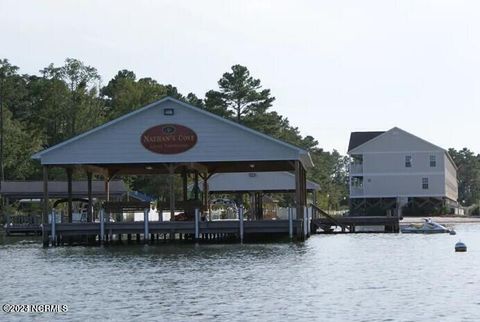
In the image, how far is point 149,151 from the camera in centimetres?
5262

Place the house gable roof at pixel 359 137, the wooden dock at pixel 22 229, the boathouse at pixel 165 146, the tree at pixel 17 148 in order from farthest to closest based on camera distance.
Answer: the house gable roof at pixel 359 137 < the tree at pixel 17 148 < the wooden dock at pixel 22 229 < the boathouse at pixel 165 146

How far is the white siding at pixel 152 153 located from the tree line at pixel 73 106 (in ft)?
119

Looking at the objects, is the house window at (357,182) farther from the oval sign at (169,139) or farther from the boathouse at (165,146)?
the oval sign at (169,139)

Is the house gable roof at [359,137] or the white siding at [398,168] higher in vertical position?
the house gable roof at [359,137]

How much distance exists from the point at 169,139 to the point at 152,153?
4.03ft

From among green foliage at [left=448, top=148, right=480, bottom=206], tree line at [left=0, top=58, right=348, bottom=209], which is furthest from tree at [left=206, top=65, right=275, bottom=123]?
green foliage at [left=448, top=148, right=480, bottom=206]

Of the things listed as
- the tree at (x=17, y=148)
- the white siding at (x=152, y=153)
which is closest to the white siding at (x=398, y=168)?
the tree at (x=17, y=148)

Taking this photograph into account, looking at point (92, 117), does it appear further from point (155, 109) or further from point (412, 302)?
point (412, 302)

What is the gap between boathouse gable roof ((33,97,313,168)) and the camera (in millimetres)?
52156

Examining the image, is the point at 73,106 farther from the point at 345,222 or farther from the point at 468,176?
the point at 468,176

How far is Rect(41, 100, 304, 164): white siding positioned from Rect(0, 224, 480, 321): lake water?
6656 millimetres

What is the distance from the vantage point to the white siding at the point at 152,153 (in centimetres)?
5216

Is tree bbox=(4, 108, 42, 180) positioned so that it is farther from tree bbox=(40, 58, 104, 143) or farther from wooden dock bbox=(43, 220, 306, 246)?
wooden dock bbox=(43, 220, 306, 246)

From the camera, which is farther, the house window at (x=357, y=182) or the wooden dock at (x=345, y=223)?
the house window at (x=357, y=182)
